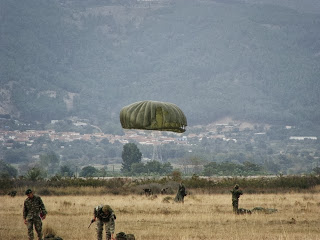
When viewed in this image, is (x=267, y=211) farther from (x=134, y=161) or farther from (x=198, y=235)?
(x=134, y=161)

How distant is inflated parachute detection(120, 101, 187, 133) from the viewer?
84.2ft

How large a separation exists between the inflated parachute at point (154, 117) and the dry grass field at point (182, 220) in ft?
11.8

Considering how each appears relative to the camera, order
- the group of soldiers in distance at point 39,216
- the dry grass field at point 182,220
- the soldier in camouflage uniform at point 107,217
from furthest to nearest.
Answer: the dry grass field at point 182,220 < the group of soldiers in distance at point 39,216 < the soldier in camouflage uniform at point 107,217

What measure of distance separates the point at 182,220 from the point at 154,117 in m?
4.12

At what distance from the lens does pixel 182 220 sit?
26.7 meters

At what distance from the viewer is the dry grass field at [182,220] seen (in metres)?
22.0

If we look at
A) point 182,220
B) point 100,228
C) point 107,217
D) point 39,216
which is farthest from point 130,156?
point 107,217

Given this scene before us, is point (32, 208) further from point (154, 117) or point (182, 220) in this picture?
point (182, 220)

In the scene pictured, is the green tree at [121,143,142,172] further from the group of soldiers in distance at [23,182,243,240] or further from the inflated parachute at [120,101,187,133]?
the group of soldiers in distance at [23,182,243,240]

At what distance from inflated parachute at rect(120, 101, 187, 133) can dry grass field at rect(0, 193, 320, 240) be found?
3.59 meters

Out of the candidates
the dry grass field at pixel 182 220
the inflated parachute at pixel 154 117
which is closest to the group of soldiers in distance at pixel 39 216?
the dry grass field at pixel 182 220

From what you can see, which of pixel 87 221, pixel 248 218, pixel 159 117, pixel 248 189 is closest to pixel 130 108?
pixel 159 117

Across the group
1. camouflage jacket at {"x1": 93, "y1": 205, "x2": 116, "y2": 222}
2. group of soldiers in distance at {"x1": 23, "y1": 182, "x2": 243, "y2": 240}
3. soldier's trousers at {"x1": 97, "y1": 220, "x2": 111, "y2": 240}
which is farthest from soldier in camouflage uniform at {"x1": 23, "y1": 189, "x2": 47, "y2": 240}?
camouflage jacket at {"x1": 93, "y1": 205, "x2": 116, "y2": 222}

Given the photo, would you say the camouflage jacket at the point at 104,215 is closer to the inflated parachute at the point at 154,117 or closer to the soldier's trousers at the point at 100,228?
the soldier's trousers at the point at 100,228
